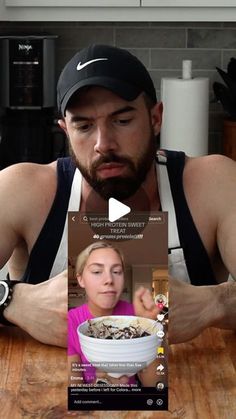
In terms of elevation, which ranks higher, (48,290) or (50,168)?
(50,168)

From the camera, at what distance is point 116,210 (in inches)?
55.5

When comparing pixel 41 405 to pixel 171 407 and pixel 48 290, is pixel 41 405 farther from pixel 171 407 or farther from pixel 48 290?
pixel 48 290

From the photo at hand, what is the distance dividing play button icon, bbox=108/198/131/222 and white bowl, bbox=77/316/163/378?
0.46 feet

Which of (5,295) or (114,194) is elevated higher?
(114,194)

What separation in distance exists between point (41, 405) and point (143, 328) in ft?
0.87

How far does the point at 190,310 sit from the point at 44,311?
0.27 meters

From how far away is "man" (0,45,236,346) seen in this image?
1.93 meters

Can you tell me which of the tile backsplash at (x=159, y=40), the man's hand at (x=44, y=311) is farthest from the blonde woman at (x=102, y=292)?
the tile backsplash at (x=159, y=40)

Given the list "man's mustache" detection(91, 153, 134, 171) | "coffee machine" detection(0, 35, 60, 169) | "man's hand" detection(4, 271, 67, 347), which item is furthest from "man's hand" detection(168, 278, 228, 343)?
"coffee machine" detection(0, 35, 60, 169)

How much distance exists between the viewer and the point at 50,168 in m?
2.30

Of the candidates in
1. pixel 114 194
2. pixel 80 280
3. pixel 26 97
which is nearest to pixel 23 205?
pixel 114 194

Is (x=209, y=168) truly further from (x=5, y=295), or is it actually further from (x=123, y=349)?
(x=123, y=349)

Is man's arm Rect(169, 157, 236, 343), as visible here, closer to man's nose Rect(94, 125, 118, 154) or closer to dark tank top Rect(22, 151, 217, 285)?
dark tank top Rect(22, 151, 217, 285)

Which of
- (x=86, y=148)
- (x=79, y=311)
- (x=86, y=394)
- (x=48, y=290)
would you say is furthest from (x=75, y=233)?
(x=86, y=148)
